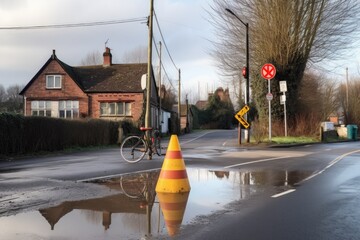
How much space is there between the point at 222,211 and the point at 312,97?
34.1m

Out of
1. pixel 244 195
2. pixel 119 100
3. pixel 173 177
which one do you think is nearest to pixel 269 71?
pixel 244 195

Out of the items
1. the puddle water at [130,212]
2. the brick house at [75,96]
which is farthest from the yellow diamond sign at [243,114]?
the brick house at [75,96]

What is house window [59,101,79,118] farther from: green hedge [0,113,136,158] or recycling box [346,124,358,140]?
recycling box [346,124,358,140]

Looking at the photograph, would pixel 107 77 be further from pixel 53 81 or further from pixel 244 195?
pixel 244 195

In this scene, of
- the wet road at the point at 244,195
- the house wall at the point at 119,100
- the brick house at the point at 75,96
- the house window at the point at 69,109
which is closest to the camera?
the wet road at the point at 244,195

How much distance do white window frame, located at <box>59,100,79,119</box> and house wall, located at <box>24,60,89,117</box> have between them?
44cm

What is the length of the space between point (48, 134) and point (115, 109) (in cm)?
2099

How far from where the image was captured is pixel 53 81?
43812 mm

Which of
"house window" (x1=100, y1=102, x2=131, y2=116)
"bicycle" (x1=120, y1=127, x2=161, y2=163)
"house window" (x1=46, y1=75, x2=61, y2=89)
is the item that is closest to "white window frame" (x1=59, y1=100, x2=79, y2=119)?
"house window" (x1=46, y1=75, x2=61, y2=89)

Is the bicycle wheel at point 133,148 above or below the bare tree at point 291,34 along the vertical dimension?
below

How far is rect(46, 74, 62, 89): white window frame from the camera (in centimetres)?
4372

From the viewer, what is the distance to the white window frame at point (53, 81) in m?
43.7

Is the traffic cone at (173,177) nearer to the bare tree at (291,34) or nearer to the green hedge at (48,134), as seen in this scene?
the green hedge at (48,134)

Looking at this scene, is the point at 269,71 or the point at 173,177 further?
the point at 269,71
